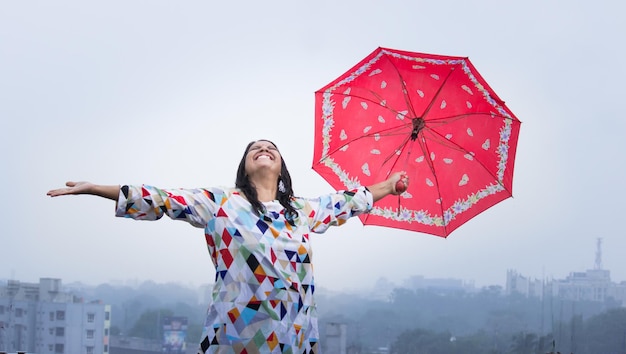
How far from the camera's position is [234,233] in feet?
7.22

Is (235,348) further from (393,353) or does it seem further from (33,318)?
(33,318)

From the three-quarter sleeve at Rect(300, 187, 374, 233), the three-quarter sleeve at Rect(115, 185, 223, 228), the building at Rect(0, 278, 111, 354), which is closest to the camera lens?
the three-quarter sleeve at Rect(115, 185, 223, 228)

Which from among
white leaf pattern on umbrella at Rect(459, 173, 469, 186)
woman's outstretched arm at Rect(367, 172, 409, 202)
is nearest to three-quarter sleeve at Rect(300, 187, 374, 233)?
woman's outstretched arm at Rect(367, 172, 409, 202)

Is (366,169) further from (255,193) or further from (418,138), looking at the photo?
(255,193)

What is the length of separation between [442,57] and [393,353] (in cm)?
2956

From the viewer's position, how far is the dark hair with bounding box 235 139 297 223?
7.45 ft

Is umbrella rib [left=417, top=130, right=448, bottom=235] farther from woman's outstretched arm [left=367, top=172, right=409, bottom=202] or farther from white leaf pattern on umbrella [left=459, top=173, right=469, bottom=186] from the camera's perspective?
woman's outstretched arm [left=367, top=172, right=409, bottom=202]

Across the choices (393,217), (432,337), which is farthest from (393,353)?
(393,217)

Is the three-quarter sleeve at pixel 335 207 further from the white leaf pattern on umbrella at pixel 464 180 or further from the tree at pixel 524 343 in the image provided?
the tree at pixel 524 343

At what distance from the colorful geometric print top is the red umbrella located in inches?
25.4

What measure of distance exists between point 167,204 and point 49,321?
36073mm

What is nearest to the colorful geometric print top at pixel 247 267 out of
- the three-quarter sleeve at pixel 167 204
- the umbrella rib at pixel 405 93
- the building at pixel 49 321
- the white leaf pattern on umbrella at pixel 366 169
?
the three-quarter sleeve at pixel 167 204

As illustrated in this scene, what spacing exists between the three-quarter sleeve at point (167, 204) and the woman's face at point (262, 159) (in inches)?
5.4

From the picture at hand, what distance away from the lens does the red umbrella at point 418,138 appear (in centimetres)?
279
